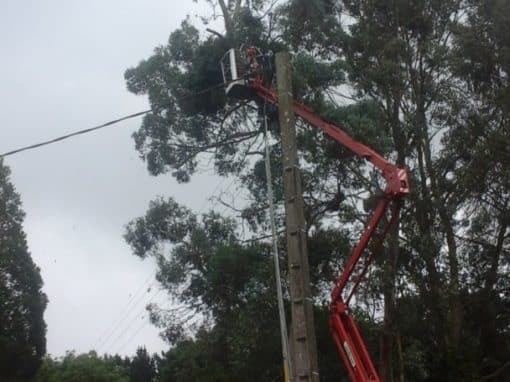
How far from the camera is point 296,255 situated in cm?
1004

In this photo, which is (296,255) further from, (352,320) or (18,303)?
(18,303)

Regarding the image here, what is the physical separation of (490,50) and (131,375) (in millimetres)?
28613

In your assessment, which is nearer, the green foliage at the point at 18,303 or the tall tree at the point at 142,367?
the green foliage at the point at 18,303

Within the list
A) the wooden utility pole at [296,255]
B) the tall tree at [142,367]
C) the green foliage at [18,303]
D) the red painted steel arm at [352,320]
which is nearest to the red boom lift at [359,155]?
the red painted steel arm at [352,320]

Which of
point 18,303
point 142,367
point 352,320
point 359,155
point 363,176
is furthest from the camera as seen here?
point 142,367

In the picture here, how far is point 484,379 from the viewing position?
2438 centimetres

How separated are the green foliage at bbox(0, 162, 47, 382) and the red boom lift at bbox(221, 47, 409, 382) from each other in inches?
900

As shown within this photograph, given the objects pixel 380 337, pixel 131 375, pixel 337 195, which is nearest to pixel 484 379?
pixel 380 337

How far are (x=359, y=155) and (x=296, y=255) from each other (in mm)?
5707

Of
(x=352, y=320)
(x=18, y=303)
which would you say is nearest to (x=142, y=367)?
(x=18, y=303)

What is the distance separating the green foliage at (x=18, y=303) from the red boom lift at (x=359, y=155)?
22.9m

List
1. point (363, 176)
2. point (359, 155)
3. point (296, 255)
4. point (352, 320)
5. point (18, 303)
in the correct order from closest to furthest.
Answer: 1. point (296, 255)
2. point (352, 320)
3. point (359, 155)
4. point (363, 176)
5. point (18, 303)

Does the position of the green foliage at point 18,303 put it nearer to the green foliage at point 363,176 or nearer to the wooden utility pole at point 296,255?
the green foliage at point 363,176

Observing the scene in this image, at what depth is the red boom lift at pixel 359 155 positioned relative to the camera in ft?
45.4
